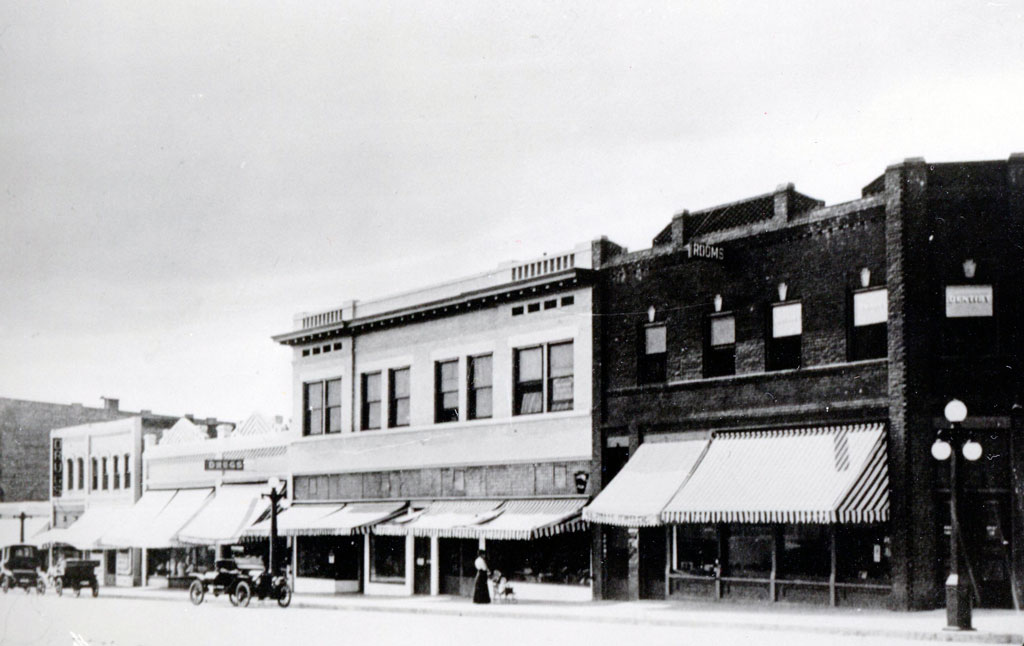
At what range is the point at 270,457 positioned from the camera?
4303 cm

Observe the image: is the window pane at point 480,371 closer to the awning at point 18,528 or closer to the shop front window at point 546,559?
the shop front window at point 546,559

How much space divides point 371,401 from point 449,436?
4.68 m

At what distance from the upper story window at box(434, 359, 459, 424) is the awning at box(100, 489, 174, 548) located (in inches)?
684

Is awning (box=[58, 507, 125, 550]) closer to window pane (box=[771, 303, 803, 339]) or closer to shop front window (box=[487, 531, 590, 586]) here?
shop front window (box=[487, 531, 590, 586])

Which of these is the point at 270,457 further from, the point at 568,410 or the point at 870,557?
the point at 870,557

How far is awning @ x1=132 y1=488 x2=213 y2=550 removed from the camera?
44966mm

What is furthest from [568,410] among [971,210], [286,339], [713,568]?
[286,339]

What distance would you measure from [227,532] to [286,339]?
710cm

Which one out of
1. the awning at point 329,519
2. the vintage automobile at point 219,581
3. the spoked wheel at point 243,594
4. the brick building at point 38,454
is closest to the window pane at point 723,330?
the awning at point 329,519

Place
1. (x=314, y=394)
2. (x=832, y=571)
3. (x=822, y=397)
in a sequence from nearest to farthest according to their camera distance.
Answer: (x=832, y=571) → (x=822, y=397) → (x=314, y=394)

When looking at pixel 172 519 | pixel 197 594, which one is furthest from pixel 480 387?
pixel 172 519

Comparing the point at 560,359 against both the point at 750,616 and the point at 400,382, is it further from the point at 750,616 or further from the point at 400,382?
the point at 750,616

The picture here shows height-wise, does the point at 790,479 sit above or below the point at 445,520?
above

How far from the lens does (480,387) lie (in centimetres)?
3400
